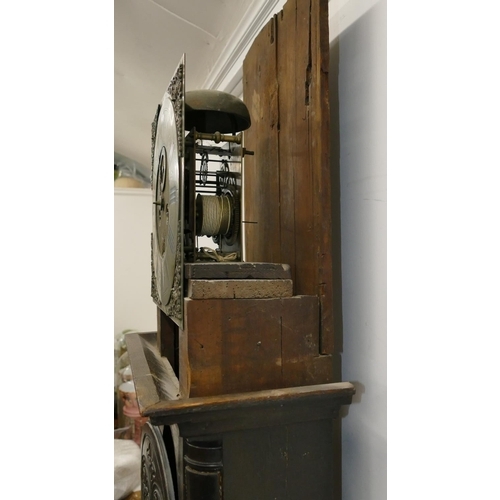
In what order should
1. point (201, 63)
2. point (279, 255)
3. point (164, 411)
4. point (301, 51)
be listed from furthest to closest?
point (201, 63) → point (279, 255) → point (301, 51) → point (164, 411)

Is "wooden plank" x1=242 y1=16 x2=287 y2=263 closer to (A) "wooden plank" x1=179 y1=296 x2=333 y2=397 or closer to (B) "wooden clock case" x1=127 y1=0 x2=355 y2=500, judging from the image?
(B) "wooden clock case" x1=127 y1=0 x2=355 y2=500

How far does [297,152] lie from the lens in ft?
3.36

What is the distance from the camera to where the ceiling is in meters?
1.63

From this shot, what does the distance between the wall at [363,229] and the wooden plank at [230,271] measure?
0.20 metres

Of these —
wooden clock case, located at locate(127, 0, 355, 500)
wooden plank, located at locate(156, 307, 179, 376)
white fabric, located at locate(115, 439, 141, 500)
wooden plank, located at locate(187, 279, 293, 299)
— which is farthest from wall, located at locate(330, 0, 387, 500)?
white fabric, located at locate(115, 439, 141, 500)

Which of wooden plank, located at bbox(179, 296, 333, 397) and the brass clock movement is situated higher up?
the brass clock movement

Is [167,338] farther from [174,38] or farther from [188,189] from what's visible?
[174,38]

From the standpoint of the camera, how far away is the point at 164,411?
2.56 feet

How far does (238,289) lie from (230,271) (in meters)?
0.04

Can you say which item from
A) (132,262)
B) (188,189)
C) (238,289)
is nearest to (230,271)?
(238,289)

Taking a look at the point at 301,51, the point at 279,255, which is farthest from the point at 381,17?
the point at 279,255

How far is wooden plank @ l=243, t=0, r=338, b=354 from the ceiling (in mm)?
322
